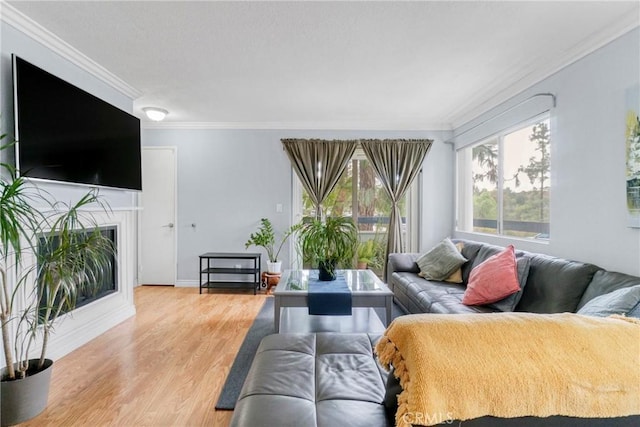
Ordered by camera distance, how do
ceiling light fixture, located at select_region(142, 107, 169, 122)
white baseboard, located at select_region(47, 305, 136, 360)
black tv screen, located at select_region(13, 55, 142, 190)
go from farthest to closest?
ceiling light fixture, located at select_region(142, 107, 169, 122) → white baseboard, located at select_region(47, 305, 136, 360) → black tv screen, located at select_region(13, 55, 142, 190)

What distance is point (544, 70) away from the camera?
2.62 m

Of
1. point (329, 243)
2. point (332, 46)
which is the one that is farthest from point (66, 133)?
point (329, 243)

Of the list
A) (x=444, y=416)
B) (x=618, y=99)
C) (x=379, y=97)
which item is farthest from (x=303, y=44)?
(x=444, y=416)

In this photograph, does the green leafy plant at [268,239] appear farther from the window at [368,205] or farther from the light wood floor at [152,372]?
the light wood floor at [152,372]

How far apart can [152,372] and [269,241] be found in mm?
2351

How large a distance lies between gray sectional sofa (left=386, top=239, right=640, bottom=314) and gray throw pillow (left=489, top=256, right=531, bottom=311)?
0.06 feet

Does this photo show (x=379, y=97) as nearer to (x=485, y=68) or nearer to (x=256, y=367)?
(x=485, y=68)

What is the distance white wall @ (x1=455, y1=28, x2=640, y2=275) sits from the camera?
196cm

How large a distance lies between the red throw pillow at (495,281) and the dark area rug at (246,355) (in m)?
1.02

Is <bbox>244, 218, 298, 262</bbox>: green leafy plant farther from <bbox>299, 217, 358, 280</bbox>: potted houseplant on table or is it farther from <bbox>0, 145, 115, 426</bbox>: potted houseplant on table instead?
<bbox>0, 145, 115, 426</bbox>: potted houseplant on table

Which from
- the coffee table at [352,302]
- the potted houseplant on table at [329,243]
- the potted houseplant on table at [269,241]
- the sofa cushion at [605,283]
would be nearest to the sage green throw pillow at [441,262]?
the coffee table at [352,302]

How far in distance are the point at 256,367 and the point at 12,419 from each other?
1.42 metres

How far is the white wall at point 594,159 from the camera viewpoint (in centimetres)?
196

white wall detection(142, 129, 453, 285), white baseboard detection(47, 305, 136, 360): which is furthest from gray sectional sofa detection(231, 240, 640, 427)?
white wall detection(142, 129, 453, 285)
